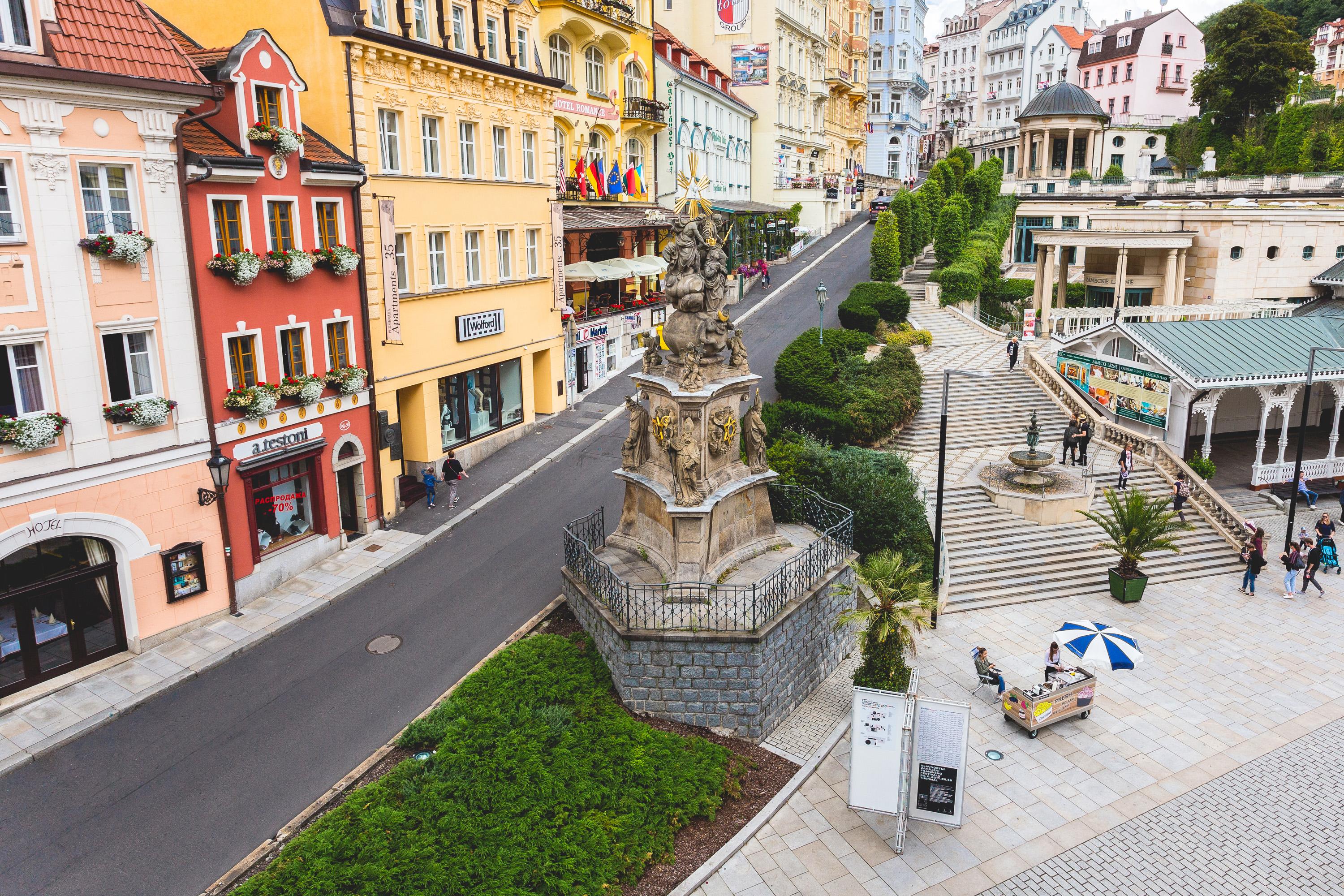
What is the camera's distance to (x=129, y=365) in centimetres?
1836

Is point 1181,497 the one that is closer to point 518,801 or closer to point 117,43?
point 518,801

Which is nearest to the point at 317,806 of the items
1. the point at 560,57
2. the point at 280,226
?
the point at 280,226

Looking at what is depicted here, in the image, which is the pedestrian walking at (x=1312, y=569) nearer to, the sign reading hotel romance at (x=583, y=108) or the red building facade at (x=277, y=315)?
the red building facade at (x=277, y=315)

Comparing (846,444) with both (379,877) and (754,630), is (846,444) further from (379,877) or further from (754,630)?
(379,877)

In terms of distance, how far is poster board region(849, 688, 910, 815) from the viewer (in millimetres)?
13750

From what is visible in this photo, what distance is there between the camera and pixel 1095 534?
25.7m

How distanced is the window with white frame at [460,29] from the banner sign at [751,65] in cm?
4077

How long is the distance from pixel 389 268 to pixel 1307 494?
30.7 metres

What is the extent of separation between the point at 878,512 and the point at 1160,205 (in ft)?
133

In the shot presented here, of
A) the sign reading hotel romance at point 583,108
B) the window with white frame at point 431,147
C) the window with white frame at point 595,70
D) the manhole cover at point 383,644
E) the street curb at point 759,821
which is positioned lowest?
the street curb at point 759,821

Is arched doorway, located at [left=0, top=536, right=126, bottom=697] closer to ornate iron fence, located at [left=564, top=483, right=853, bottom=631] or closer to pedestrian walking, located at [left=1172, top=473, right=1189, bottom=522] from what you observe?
ornate iron fence, located at [left=564, top=483, right=853, bottom=631]

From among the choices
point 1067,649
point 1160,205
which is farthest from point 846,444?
point 1160,205

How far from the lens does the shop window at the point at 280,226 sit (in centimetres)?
2120

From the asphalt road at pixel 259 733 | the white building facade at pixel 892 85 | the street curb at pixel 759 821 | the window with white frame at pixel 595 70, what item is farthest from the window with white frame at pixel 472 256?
the white building facade at pixel 892 85
